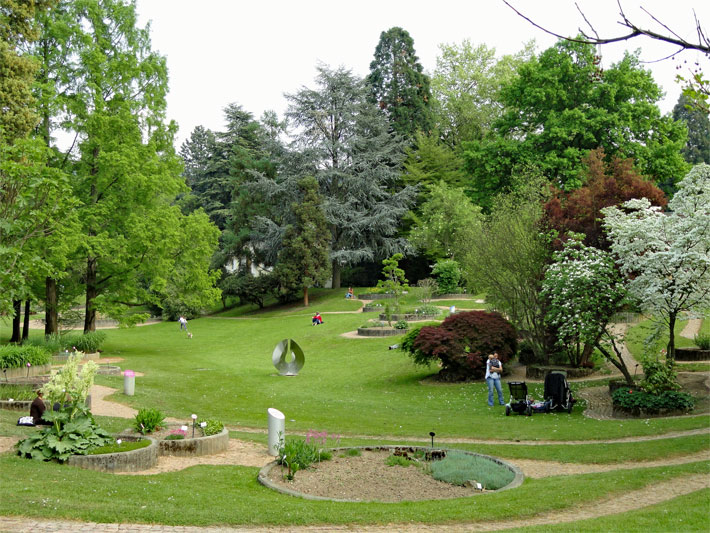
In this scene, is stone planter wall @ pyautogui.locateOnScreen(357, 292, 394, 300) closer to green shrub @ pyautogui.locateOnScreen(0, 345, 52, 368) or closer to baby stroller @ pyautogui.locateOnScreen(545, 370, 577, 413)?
green shrub @ pyautogui.locateOnScreen(0, 345, 52, 368)

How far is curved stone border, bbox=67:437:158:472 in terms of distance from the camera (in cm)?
1115

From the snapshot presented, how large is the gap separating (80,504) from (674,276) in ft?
48.4

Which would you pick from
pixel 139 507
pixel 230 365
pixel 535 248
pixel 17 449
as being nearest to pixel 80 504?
pixel 139 507

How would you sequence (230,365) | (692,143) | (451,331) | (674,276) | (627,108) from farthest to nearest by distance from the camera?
(692,143)
(627,108)
(230,365)
(451,331)
(674,276)

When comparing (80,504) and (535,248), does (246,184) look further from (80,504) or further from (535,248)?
(80,504)

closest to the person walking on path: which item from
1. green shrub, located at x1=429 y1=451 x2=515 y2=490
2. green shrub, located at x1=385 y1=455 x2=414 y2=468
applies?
green shrub, located at x1=429 y1=451 x2=515 y2=490

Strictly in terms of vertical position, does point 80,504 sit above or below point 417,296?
below

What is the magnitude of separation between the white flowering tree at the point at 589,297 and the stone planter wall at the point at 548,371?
12.9 ft

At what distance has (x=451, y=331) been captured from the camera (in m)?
24.2

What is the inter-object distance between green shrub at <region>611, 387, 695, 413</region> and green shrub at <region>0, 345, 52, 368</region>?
18270 mm

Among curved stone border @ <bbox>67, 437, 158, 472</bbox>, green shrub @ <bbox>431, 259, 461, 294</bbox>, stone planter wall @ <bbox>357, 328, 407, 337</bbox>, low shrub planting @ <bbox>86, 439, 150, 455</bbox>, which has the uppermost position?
green shrub @ <bbox>431, 259, 461, 294</bbox>

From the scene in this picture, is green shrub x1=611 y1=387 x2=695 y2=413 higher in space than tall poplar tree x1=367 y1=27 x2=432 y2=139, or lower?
lower

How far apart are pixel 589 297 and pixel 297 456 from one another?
10286mm

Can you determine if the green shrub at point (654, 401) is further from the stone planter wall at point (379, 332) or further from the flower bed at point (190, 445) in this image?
the stone planter wall at point (379, 332)
